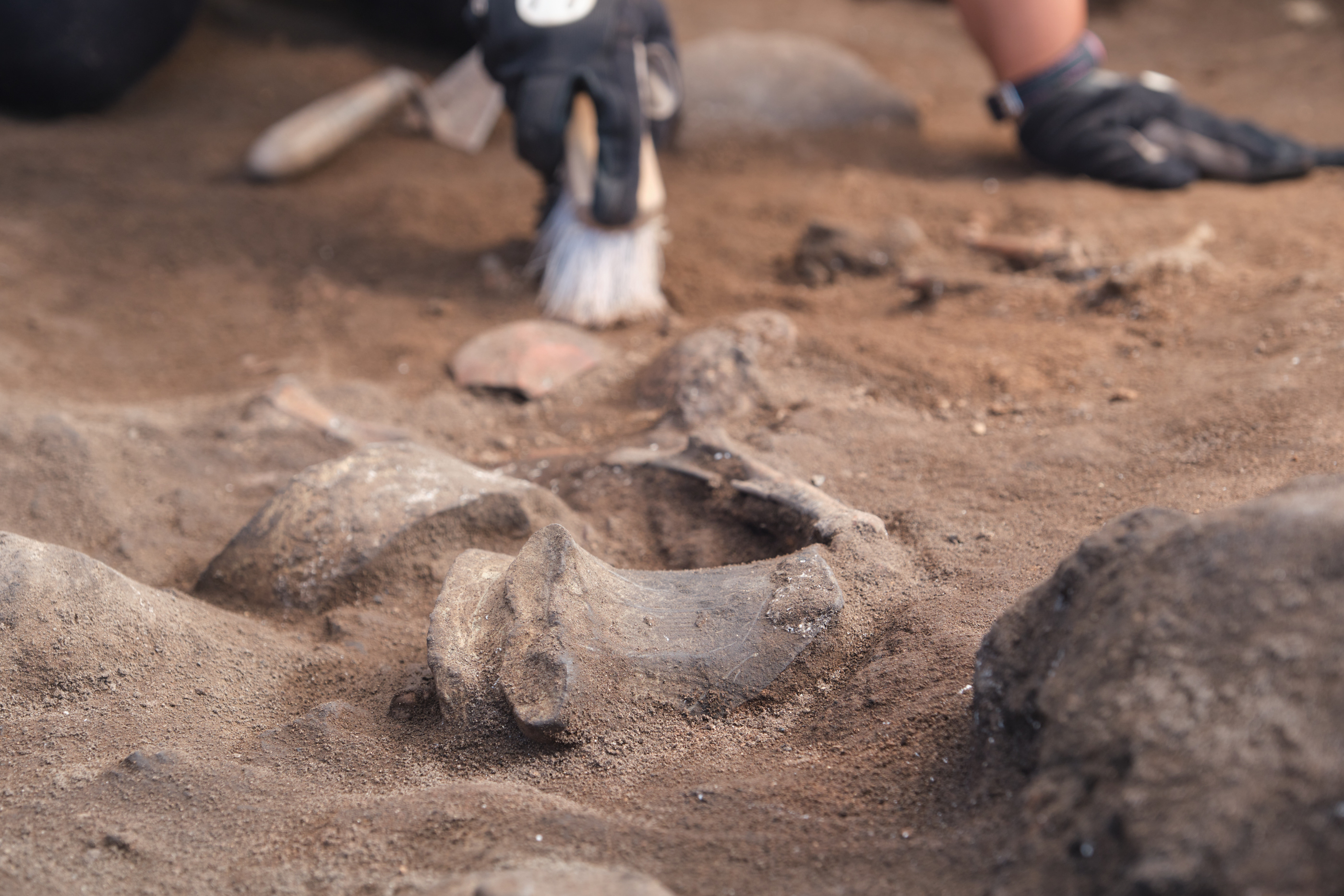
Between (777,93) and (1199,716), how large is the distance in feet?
11.3

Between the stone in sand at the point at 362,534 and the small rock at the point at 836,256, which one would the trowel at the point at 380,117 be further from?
the stone in sand at the point at 362,534

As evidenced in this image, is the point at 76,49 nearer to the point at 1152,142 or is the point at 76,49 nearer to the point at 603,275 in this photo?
the point at 603,275

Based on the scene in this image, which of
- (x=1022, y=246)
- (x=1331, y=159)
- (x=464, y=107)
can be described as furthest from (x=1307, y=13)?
(x=464, y=107)

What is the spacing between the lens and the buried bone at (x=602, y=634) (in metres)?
1.25

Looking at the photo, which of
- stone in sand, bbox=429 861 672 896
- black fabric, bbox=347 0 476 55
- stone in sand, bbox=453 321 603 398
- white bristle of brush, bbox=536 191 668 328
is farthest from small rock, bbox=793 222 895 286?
black fabric, bbox=347 0 476 55

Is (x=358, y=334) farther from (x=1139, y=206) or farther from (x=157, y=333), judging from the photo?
(x=1139, y=206)

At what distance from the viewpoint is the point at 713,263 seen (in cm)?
296

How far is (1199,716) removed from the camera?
0.84m

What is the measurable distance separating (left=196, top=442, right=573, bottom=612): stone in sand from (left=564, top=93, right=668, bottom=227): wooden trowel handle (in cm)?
118

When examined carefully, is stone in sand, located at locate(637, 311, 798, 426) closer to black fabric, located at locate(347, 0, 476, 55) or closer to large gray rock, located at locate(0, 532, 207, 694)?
large gray rock, located at locate(0, 532, 207, 694)

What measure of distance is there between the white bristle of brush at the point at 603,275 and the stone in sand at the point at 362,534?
1046 millimetres

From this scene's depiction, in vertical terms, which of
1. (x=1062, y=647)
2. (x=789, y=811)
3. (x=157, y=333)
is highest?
(x=1062, y=647)

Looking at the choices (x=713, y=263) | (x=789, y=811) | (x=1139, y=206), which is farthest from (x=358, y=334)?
(x=1139, y=206)

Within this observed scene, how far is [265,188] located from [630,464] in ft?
7.47
